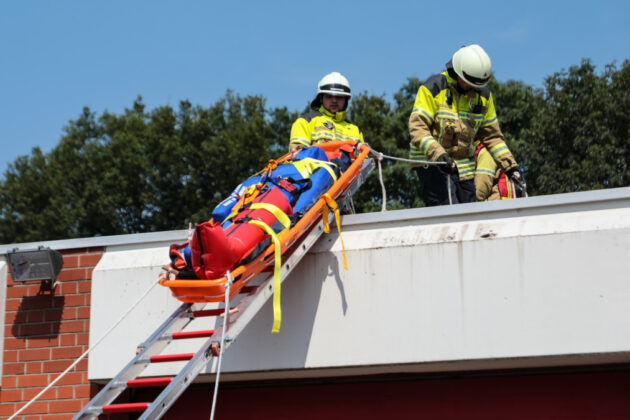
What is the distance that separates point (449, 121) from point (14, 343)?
3949 millimetres

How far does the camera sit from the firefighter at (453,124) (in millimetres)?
6949

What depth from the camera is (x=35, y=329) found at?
6.54 metres

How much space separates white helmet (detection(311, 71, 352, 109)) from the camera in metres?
7.94

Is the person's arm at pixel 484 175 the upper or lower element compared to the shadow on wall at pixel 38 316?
upper

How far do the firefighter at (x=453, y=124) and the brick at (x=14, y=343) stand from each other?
3.49 meters

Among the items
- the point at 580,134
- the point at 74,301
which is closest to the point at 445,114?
the point at 74,301

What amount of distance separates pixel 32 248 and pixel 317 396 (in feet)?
8.13

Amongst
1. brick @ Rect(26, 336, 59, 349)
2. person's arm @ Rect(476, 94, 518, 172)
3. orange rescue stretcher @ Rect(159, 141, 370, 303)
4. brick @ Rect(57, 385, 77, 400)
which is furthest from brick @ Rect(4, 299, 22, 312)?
person's arm @ Rect(476, 94, 518, 172)

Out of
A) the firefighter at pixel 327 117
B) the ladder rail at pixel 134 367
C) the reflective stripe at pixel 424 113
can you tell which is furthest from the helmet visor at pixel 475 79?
the ladder rail at pixel 134 367

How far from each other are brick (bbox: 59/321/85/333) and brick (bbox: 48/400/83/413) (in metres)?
0.53

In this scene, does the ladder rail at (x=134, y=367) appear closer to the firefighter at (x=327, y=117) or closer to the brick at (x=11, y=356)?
the brick at (x=11, y=356)

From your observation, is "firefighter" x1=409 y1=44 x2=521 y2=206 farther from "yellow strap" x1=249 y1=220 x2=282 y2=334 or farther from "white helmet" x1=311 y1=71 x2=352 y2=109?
"yellow strap" x1=249 y1=220 x2=282 y2=334

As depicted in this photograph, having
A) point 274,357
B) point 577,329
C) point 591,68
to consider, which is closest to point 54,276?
point 274,357

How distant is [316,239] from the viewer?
18.7ft
